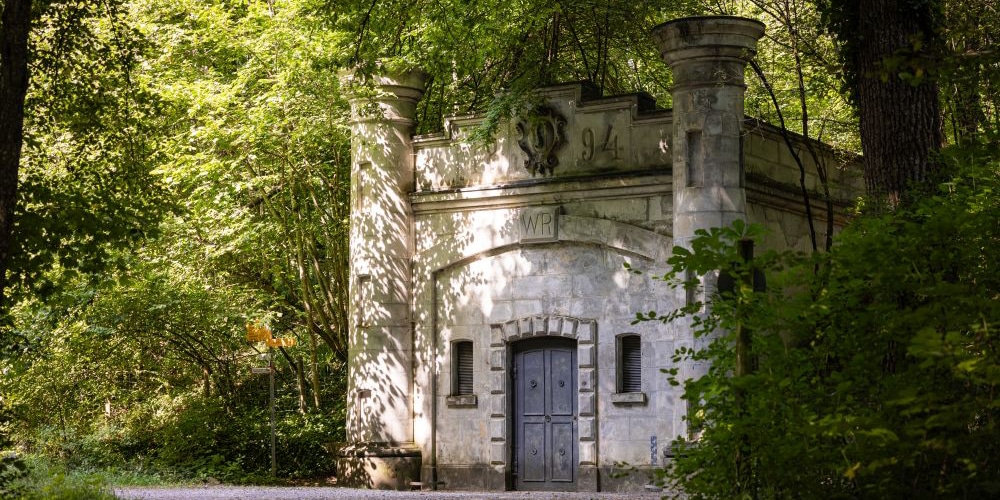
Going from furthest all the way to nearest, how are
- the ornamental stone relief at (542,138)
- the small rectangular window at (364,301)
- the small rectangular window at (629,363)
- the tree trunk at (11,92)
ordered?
the small rectangular window at (364,301) → the ornamental stone relief at (542,138) → the small rectangular window at (629,363) → the tree trunk at (11,92)

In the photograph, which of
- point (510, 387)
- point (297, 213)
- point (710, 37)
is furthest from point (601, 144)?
point (297, 213)

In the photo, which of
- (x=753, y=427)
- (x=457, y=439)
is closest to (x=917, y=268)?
(x=753, y=427)

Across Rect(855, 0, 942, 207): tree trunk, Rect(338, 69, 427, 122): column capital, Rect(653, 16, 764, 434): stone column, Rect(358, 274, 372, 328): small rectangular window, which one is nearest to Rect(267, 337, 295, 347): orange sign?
Rect(358, 274, 372, 328): small rectangular window

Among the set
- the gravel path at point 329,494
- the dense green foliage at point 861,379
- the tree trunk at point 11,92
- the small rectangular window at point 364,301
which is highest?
the tree trunk at point 11,92

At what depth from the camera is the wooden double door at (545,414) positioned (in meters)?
18.0

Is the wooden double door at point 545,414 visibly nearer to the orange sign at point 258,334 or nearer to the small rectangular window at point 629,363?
the small rectangular window at point 629,363

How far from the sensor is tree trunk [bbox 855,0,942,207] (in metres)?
12.3

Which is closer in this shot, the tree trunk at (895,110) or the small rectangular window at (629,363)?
the tree trunk at (895,110)

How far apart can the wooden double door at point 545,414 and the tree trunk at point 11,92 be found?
28.6 ft

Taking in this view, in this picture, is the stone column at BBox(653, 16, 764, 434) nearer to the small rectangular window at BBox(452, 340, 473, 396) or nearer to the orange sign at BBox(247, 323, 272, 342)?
the small rectangular window at BBox(452, 340, 473, 396)

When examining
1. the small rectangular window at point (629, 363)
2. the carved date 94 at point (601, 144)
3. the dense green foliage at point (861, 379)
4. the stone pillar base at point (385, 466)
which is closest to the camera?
the dense green foliage at point (861, 379)

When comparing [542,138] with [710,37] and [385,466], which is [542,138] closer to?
[710,37]

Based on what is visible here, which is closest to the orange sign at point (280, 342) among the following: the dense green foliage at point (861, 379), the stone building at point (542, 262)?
the stone building at point (542, 262)

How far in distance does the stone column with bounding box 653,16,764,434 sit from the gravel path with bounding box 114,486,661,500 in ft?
5.58
